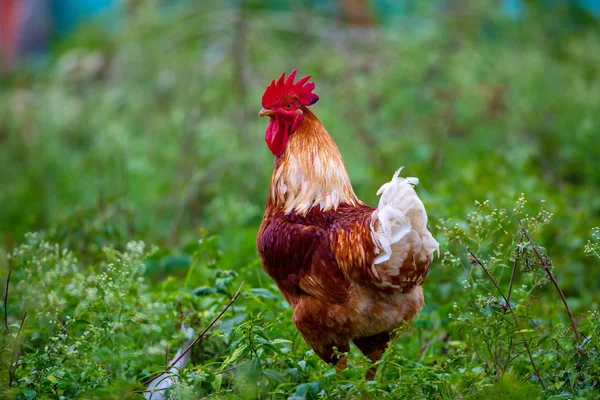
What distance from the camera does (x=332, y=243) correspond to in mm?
2539

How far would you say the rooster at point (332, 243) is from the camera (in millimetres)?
2354

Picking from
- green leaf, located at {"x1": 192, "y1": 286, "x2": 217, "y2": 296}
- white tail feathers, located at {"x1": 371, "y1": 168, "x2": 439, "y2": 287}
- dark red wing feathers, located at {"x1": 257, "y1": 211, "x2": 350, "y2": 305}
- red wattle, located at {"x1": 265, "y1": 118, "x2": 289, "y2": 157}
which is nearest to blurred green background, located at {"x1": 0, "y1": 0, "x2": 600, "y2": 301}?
green leaf, located at {"x1": 192, "y1": 286, "x2": 217, "y2": 296}

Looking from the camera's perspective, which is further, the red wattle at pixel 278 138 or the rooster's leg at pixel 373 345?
the red wattle at pixel 278 138

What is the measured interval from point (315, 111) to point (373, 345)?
4.40 meters

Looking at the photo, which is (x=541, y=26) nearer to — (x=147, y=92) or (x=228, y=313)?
(x=147, y=92)

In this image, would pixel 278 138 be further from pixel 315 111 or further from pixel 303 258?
pixel 315 111

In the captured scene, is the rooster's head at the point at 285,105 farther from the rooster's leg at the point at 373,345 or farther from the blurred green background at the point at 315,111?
the blurred green background at the point at 315,111

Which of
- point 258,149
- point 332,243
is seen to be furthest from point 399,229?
point 258,149

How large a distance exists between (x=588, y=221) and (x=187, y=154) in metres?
3.60

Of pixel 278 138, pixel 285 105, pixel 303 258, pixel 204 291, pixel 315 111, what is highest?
pixel 315 111

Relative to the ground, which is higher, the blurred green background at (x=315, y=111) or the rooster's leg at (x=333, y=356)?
the blurred green background at (x=315, y=111)

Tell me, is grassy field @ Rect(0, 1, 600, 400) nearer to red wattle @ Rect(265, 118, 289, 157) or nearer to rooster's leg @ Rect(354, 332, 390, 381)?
rooster's leg @ Rect(354, 332, 390, 381)

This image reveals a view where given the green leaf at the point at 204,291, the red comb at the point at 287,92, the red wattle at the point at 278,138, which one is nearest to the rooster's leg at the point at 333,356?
the green leaf at the point at 204,291

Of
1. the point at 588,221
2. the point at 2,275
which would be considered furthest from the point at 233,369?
the point at 588,221
